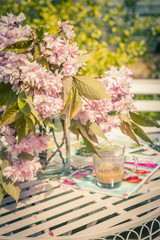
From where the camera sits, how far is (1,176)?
85 cm

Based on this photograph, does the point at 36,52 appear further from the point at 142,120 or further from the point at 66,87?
the point at 142,120

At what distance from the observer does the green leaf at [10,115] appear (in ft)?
2.43

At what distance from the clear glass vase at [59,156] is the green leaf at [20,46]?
1.14 ft

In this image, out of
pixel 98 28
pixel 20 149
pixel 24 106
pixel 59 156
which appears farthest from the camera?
pixel 98 28

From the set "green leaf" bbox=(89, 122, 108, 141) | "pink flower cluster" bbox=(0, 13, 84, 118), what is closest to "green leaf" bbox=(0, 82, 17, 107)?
"pink flower cluster" bbox=(0, 13, 84, 118)

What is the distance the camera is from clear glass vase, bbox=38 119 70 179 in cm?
106

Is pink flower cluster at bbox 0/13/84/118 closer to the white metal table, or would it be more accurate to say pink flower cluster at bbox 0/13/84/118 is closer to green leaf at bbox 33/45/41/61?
green leaf at bbox 33/45/41/61

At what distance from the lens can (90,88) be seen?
812mm

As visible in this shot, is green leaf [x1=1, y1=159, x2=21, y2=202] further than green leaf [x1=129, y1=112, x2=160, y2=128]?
No

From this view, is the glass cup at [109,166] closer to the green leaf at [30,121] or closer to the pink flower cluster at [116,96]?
the pink flower cluster at [116,96]

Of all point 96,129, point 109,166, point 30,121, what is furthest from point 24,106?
point 109,166

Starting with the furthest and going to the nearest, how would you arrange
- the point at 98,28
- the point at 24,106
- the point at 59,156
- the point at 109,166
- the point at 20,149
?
the point at 98,28, the point at 59,156, the point at 109,166, the point at 20,149, the point at 24,106

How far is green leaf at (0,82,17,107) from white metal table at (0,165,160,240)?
0.33 m

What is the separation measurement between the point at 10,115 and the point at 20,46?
7.0 inches
